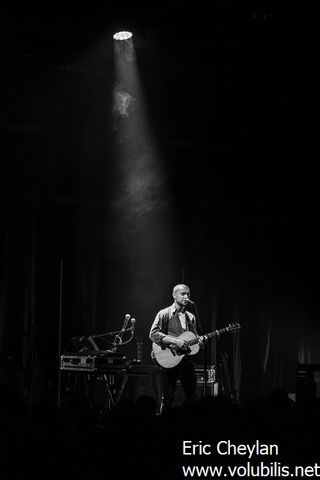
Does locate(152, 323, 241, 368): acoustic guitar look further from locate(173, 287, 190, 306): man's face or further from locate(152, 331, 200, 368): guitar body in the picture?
locate(173, 287, 190, 306): man's face

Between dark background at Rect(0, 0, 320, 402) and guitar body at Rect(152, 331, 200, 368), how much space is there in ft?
7.89

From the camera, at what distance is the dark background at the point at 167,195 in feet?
33.4

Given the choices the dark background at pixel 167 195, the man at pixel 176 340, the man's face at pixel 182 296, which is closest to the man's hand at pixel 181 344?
the man at pixel 176 340

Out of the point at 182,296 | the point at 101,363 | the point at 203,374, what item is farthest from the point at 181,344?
the point at 203,374

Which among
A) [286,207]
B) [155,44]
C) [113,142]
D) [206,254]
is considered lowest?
[206,254]

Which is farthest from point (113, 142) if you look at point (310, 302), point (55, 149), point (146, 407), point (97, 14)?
point (146, 407)

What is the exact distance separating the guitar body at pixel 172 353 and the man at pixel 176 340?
0.05 m

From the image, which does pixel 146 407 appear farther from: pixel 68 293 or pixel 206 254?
pixel 206 254

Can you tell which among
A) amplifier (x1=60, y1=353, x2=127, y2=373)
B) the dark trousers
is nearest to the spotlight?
amplifier (x1=60, y1=353, x2=127, y2=373)

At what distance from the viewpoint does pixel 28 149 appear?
11242mm

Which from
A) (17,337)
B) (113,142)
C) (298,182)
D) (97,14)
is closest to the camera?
(97,14)

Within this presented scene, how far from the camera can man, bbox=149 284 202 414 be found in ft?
28.4

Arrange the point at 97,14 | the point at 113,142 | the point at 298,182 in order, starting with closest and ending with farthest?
the point at 97,14 < the point at 113,142 < the point at 298,182

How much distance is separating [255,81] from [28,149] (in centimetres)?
383
